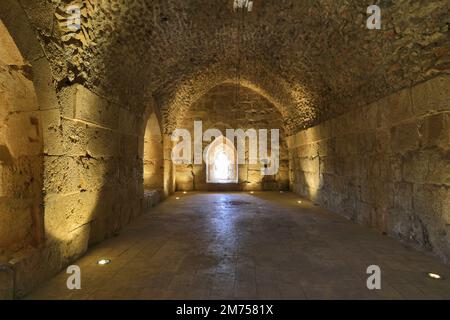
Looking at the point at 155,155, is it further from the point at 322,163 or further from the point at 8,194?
the point at 8,194

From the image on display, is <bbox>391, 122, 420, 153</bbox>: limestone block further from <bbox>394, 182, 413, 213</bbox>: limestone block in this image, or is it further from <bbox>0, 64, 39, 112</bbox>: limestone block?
<bbox>0, 64, 39, 112</bbox>: limestone block

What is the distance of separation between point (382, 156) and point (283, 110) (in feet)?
15.0

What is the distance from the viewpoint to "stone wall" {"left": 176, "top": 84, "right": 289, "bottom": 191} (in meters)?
8.23

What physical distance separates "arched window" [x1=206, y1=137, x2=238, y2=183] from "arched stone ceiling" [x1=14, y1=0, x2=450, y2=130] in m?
2.55

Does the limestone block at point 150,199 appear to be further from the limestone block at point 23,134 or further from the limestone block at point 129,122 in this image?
the limestone block at point 23,134

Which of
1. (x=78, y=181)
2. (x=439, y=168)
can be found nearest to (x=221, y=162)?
(x=78, y=181)

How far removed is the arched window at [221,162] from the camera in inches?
328

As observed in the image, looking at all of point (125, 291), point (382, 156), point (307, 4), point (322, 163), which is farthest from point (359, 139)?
point (125, 291)

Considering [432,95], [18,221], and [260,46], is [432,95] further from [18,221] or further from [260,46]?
[18,221]

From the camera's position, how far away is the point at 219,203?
19.4ft

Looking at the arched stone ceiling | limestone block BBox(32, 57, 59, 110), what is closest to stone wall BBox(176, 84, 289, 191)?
the arched stone ceiling

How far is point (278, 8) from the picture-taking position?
12.4 ft

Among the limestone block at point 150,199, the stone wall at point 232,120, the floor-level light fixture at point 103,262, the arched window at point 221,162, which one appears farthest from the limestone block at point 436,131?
the arched window at point 221,162

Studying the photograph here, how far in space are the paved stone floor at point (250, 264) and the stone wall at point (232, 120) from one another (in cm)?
416
